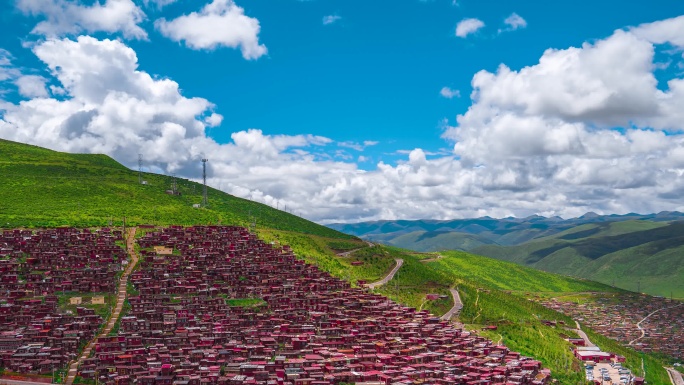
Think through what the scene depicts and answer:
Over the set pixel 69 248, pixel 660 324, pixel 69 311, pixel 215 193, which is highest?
pixel 215 193

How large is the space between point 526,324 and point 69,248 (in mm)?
80397

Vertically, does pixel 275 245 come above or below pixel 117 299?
above

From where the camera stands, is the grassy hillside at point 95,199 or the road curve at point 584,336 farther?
the grassy hillside at point 95,199

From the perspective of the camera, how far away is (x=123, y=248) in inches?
4094

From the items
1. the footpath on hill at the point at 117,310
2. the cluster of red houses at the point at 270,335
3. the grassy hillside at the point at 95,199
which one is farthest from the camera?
the grassy hillside at the point at 95,199

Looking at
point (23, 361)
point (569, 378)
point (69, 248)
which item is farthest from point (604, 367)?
point (69, 248)

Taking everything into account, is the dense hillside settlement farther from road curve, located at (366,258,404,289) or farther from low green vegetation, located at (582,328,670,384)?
low green vegetation, located at (582,328,670,384)

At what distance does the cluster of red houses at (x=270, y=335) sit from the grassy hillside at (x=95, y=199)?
2943cm

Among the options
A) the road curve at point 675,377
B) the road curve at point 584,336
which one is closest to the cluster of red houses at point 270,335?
the road curve at point 584,336

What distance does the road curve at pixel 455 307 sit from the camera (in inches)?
4050

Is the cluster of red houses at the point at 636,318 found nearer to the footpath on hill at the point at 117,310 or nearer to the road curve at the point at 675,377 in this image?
the road curve at the point at 675,377

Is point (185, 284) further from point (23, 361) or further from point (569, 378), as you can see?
point (569, 378)

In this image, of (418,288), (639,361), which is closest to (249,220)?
(418,288)

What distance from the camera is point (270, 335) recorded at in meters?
76.4
